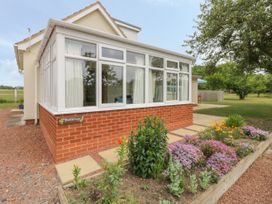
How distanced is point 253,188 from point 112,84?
416cm

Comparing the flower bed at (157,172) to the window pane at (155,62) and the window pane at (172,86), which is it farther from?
the window pane at (155,62)

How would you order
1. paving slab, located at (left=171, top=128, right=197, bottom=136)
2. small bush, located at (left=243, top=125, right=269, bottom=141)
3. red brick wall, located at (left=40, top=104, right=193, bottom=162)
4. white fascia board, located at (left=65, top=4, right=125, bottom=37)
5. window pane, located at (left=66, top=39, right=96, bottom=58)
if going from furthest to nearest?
white fascia board, located at (left=65, top=4, right=125, bottom=37) → paving slab, located at (left=171, top=128, right=197, bottom=136) → small bush, located at (left=243, top=125, right=269, bottom=141) → window pane, located at (left=66, top=39, right=96, bottom=58) → red brick wall, located at (left=40, top=104, right=193, bottom=162)

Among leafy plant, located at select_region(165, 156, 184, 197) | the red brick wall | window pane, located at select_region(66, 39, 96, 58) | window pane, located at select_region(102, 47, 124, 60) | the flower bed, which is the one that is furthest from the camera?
window pane, located at select_region(102, 47, 124, 60)

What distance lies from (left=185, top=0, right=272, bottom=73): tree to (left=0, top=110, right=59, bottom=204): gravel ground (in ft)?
31.1

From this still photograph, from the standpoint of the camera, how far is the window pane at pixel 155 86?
6.62 meters

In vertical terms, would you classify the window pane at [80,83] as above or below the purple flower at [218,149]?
above

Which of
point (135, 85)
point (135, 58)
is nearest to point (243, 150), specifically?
point (135, 85)

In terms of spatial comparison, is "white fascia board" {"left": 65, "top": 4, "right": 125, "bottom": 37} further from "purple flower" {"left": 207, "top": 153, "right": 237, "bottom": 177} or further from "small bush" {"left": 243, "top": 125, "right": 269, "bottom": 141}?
"purple flower" {"left": 207, "top": 153, "right": 237, "bottom": 177}

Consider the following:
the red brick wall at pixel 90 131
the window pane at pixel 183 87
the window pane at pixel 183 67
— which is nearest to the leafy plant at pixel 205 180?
the red brick wall at pixel 90 131

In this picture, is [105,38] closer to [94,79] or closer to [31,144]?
[94,79]

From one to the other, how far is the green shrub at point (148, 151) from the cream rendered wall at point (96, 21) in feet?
29.2

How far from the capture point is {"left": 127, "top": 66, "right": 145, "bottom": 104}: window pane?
19.1 feet

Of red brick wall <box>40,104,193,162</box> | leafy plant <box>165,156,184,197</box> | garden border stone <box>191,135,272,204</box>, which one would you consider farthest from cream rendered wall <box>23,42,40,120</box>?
garden border stone <box>191,135,272,204</box>

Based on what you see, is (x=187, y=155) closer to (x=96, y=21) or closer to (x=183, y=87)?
(x=183, y=87)
